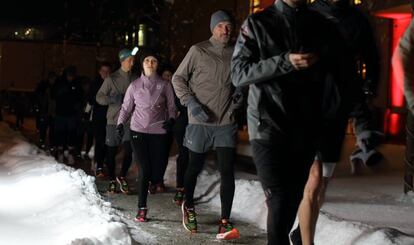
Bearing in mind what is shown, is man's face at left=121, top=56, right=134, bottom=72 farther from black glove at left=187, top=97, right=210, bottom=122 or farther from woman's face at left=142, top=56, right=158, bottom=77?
black glove at left=187, top=97, right=210, bottom=122

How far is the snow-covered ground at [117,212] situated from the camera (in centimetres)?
531

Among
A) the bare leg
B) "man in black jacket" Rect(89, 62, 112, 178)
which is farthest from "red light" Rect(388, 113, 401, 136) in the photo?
the bare leg

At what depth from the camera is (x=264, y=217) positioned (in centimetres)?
672

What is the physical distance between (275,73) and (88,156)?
10.5 meters

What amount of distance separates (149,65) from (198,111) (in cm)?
156

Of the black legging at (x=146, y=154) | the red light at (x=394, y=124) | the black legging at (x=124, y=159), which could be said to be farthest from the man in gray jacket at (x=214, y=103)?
the red light at (x=394, y=124)

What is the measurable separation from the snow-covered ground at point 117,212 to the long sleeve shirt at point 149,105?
3.39 feet

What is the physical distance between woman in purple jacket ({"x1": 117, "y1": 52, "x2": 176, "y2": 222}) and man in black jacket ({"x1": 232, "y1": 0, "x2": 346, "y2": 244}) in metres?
3.42

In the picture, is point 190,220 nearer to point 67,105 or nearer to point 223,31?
point 223,31

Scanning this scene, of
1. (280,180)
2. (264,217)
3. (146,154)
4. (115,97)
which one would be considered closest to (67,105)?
(115,97)

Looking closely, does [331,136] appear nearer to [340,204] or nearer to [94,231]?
[94,231]

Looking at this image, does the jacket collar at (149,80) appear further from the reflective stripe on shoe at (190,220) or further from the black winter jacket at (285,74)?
the black winter jacket at (285,74)

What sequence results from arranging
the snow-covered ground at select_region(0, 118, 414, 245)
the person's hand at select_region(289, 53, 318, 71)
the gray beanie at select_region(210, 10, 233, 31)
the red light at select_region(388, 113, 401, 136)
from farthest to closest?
the red light at select_region(388, 113, 401, 136), the gray beanie at select_region(210, 10, 233, 31), the snow-covered ground at select_region(0, 118, 414, 245), the person's hand at select_region(289, 53, 318, 71)

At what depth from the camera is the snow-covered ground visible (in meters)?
5.31
